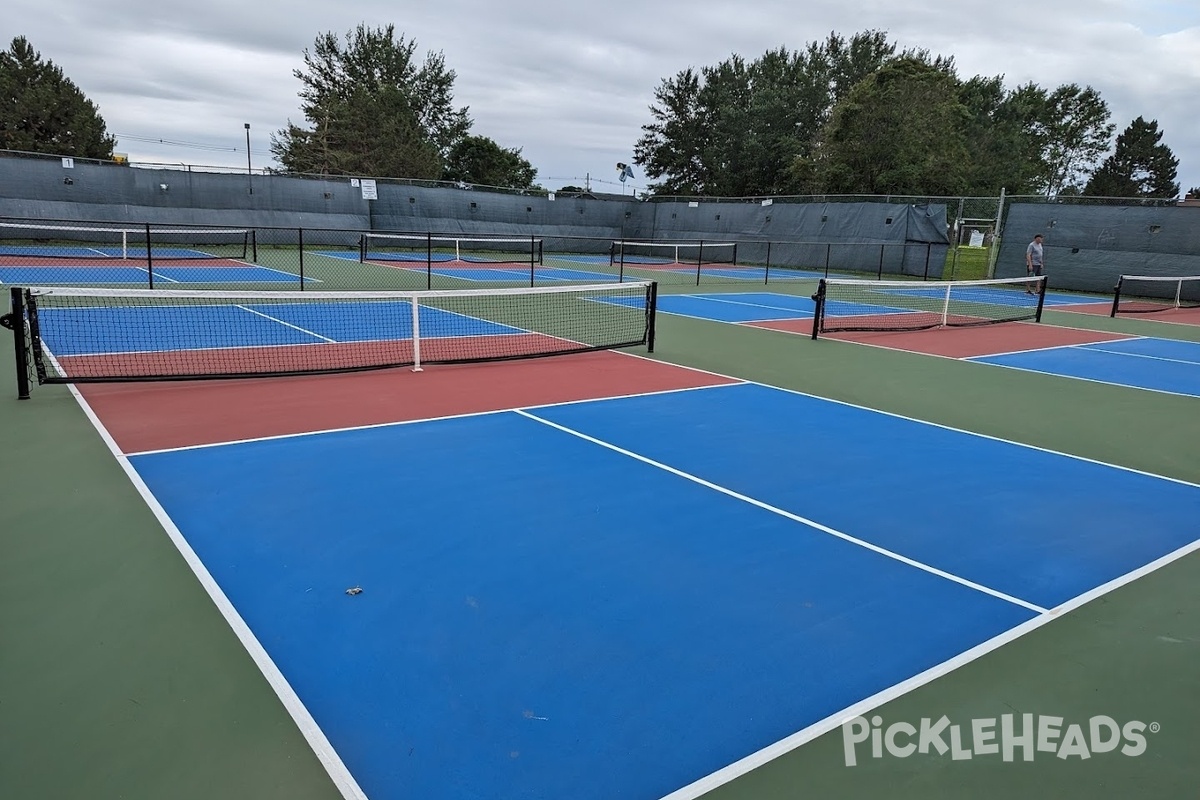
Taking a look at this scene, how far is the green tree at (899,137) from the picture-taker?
41.9 meters

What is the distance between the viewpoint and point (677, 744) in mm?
2891

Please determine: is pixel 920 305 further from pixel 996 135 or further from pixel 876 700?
pixel 996 135

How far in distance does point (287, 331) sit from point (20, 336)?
4.54 m

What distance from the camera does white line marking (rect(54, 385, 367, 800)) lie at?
268 cm

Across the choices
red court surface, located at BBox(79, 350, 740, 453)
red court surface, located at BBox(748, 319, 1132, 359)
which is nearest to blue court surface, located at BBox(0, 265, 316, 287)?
red court surface, located at BBox(79, 350, 740, 453)

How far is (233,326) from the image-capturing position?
476 inches

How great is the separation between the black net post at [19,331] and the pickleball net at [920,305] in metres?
9.78

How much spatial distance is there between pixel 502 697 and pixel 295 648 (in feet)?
3.21

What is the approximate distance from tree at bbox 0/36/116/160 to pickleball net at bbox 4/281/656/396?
172 feet

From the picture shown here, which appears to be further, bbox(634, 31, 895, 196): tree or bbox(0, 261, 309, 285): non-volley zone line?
bbox(634, 31, 895, 196): tree

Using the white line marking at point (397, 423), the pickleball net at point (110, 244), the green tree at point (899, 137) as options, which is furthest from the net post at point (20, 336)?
the green tree at point (899, 137)

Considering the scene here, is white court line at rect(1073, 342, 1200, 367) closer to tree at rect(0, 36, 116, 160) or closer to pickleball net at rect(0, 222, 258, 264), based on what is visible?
pickleball net at rect(0, 222, 258, 264)

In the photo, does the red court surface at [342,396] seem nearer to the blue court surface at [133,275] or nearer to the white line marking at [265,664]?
the white line marking at [265,664]

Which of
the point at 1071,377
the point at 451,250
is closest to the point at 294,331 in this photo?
the point at 1071,377
